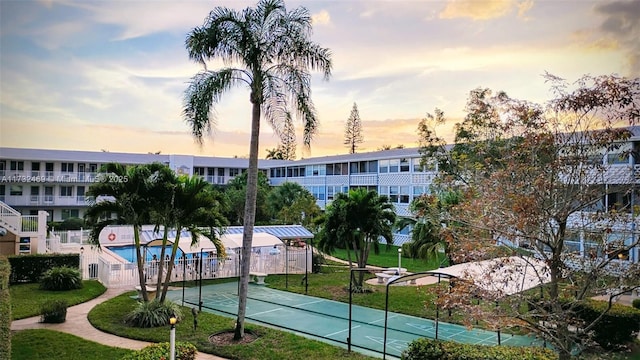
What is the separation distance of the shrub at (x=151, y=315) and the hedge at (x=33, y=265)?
8201 millimetres

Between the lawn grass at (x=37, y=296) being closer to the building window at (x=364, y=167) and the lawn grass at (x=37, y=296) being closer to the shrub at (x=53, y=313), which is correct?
the shrub at (x=53, y=313)

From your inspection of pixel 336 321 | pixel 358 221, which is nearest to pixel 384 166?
pixel 358 221

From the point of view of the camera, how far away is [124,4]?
15906 millimetres

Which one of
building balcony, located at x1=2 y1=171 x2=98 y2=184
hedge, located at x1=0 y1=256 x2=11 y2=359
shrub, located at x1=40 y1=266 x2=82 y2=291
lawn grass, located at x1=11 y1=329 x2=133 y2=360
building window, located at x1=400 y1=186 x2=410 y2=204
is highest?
building balcony, located at x1=2 y1=171 x2=98 y2=184

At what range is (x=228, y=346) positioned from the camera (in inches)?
446

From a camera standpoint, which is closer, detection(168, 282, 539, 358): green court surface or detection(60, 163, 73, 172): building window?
detection(168, 282, 539, 358): green court surface

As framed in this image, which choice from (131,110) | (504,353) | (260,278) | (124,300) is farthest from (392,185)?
(504,353)

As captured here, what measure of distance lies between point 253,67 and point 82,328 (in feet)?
29.5

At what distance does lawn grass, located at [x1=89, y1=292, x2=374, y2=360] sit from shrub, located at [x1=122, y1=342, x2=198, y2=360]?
91.5 inches

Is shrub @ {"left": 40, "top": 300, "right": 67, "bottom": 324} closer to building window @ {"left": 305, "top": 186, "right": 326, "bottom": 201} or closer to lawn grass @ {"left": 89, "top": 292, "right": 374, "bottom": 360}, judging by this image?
lawn grass @ {"left": 89, "top": 292, "right": 374, "bottom": 360}

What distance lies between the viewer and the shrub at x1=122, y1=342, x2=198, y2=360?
25.4 ft

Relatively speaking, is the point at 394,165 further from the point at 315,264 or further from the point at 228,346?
the point at 228,346

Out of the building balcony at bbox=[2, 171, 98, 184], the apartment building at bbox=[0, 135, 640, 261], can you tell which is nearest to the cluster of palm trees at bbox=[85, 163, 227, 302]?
the apartment building at bbox=[0, 135, 640, 261]

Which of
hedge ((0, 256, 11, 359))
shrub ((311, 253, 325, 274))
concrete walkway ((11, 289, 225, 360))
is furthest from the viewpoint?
shrub ((311, 253, 325, 274))
